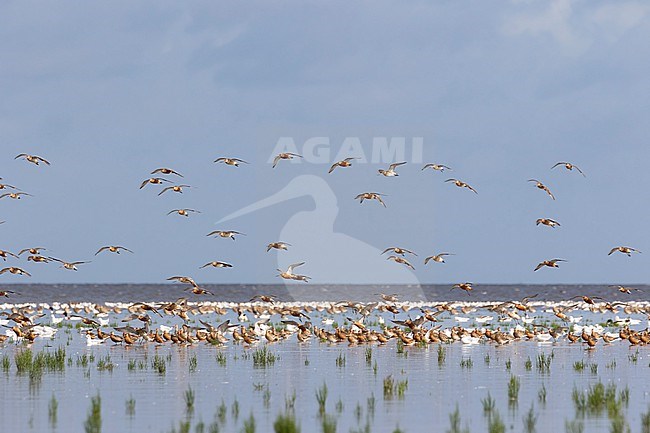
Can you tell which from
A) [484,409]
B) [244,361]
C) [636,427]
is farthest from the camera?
[244,361]

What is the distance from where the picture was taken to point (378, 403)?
65.4 ft

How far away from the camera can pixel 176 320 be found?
5362 cm

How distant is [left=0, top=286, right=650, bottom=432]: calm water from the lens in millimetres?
17875

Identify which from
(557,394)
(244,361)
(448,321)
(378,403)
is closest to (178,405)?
(378,403)

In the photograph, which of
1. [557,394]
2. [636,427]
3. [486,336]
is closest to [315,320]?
[486,336]

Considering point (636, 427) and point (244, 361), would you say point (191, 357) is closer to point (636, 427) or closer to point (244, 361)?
point (244, 361)

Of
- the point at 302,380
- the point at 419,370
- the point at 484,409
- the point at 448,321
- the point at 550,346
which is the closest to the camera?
the point at 484,409

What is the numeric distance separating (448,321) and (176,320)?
1240 cm

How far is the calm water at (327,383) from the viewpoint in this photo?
58.6ft

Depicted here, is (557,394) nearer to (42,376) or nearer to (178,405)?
(178,405)

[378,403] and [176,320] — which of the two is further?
[176,320]

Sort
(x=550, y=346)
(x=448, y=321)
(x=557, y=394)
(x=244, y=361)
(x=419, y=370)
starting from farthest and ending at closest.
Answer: (x=448, y=321) → (x=550, y=346) → (x=244, y=361) → (x=419, y=370) → (x=557, y=394)

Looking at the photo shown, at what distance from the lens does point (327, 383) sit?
23781 mm

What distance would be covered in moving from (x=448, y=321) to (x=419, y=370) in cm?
2579
